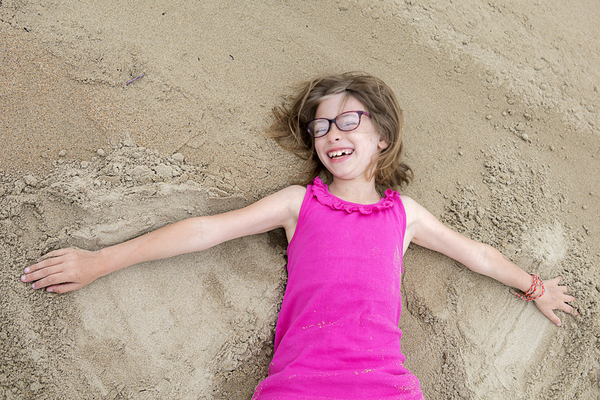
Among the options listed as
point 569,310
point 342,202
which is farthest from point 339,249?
point 569,310

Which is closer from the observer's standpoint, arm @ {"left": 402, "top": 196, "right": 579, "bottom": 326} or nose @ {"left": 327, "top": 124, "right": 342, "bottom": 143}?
nose @ {"left": 327, "top": 124, "right": 342, "bottom": 143}

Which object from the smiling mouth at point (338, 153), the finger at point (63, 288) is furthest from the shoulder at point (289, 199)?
the finger at point (63, 288)

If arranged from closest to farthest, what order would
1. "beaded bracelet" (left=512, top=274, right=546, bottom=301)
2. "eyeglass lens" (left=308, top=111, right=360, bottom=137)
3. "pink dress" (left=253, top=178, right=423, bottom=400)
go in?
"pink dress" (left=253, top=178, right=423, bottom=400) < "eyeglass lens" (left=308, top=111, right=360, bottom=137) < "beaded bracelet" (left=512, top=274, right=546, bottom=301)

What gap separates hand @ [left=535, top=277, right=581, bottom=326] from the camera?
103 inches

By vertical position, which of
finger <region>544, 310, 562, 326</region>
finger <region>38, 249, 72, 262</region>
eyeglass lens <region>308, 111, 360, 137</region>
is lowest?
finger <region>38, 249, 72, 262</region>

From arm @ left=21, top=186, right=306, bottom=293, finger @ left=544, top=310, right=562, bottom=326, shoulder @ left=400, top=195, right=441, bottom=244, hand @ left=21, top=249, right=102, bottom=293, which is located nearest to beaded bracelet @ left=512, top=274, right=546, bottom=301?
finger @ left=544, top=310, right=562, bottom=326

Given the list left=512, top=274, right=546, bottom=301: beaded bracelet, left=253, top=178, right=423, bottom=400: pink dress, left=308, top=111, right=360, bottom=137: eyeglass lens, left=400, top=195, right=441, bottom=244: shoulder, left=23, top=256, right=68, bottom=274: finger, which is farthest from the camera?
left=512, top=274, right=546, bottom=301: beaded bracelet

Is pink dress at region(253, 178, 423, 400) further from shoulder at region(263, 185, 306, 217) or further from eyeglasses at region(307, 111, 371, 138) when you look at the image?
eyeglasses at region(307, 111, 371, 138)

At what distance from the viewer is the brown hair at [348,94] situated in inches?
97.6

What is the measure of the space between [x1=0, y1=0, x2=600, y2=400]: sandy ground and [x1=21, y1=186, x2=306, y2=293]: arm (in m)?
0.09

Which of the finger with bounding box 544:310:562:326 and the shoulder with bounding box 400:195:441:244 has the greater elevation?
the shoulder with bounding box 400:195:441:244

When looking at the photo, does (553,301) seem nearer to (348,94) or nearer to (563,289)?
(563,289)

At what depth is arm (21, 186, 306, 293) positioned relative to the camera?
2.11m

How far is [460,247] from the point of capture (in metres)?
2.50
